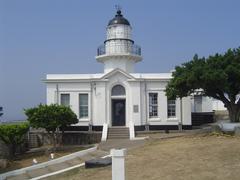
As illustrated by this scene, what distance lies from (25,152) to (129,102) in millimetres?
8125

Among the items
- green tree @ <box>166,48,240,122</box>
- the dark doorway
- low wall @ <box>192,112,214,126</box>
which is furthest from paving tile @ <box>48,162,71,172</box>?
low wall @ <box>192,112,214,126</box>

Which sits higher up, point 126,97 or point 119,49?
point 119,49

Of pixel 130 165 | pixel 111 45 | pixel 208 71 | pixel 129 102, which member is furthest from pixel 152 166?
pixel 111 45

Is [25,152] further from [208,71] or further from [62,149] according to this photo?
[208,71]

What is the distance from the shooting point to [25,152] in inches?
1006

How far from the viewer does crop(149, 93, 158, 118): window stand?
2931 cm

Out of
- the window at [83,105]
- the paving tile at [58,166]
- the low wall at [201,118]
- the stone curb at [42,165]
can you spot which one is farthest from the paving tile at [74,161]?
the low wall at [201,118]

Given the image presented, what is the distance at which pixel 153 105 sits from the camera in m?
29.4

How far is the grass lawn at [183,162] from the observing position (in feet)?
39.5

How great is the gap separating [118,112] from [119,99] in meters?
0.99

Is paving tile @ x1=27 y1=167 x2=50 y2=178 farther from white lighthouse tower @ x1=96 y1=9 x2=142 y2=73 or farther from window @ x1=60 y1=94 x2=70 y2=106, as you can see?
white lighthouse tower @ x1=96 y1=9 x2=142 y2=73

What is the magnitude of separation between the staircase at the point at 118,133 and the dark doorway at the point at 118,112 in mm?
1216

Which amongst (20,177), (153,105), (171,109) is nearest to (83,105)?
(153,105)

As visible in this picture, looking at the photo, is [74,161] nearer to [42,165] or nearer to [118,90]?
[42,165]
